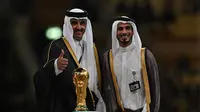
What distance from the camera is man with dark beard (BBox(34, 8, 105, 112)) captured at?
7.94m

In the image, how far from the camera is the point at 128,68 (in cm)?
806

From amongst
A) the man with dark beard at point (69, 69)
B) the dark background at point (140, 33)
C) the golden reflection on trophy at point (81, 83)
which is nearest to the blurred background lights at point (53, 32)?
the dark background at point (140, 33)

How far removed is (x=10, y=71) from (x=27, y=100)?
1.76 feet

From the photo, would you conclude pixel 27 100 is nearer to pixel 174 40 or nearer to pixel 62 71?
pixel 174 40

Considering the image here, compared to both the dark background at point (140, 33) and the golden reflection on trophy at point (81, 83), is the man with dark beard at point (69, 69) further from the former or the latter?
the dark background at point (140, 33)

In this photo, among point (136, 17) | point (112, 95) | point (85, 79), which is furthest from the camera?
point (136, 17)

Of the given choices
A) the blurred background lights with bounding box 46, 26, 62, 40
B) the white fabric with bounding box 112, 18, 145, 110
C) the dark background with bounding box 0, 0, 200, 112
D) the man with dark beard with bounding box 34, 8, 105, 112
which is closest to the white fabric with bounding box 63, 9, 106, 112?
the man with dark beard with bounding box 34, 8, 105, 112

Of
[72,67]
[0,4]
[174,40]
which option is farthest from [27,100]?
[72,67]

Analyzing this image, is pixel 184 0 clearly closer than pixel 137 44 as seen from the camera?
No

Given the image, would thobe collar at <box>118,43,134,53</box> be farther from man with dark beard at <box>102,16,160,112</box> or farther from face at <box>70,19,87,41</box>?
face at <box>70,19,87,41</box>

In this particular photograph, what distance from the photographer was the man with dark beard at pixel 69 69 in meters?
7.94

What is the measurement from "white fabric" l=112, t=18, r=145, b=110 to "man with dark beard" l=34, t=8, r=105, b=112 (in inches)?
7.2

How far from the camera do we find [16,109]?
12117mm

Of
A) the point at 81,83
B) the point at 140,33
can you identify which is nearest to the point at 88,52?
the point at 81,83
